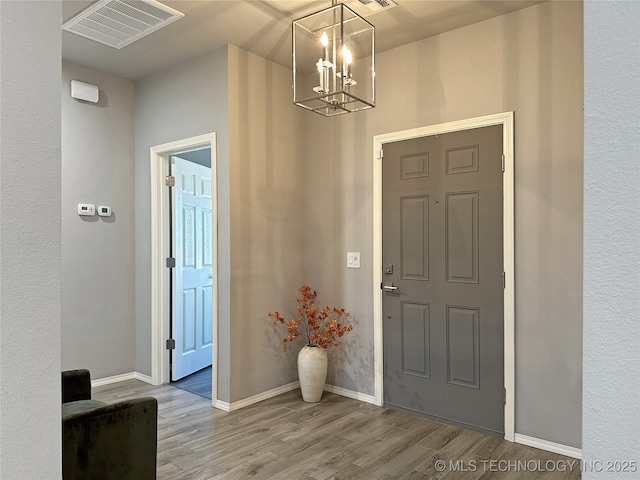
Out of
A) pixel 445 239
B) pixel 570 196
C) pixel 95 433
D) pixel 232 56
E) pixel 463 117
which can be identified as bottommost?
pixel 95 433

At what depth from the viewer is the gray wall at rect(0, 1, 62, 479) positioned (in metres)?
1.10

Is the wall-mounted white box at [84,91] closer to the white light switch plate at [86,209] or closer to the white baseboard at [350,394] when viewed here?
the white light switch plate at [86,209]

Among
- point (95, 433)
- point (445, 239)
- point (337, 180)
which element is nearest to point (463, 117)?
point (445, 239)

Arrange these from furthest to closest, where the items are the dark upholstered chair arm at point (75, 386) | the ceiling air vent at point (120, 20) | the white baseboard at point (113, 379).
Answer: the white baseboard at point (113, 379) < the ceiling air vent at point (120, 20) < the dark upholstered chair arm at point (75, 386)

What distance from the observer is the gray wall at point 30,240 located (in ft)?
3.60

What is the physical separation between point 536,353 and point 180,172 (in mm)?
3302

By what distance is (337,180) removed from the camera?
3.82m

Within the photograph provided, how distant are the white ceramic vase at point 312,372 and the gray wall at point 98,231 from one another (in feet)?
5.81

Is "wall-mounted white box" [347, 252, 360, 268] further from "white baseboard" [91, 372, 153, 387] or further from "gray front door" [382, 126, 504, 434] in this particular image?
"white baseboard" [91, 372, 153, 387]

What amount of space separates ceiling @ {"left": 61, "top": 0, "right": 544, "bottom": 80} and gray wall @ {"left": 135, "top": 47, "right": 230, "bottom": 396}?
0.56ft

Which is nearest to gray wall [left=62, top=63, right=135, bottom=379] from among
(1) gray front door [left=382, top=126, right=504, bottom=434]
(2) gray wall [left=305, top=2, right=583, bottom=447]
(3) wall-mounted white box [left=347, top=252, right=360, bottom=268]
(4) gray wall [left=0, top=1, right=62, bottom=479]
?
(3) wall-mounted white box [left=347, top=252, right=360, bottom=268]

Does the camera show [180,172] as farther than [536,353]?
Yes

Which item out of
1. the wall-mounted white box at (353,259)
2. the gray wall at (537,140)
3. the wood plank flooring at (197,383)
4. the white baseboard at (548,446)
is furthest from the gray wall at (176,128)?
the white baseboard at (548,446)

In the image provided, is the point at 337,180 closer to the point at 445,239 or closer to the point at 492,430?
the point at 445,239
